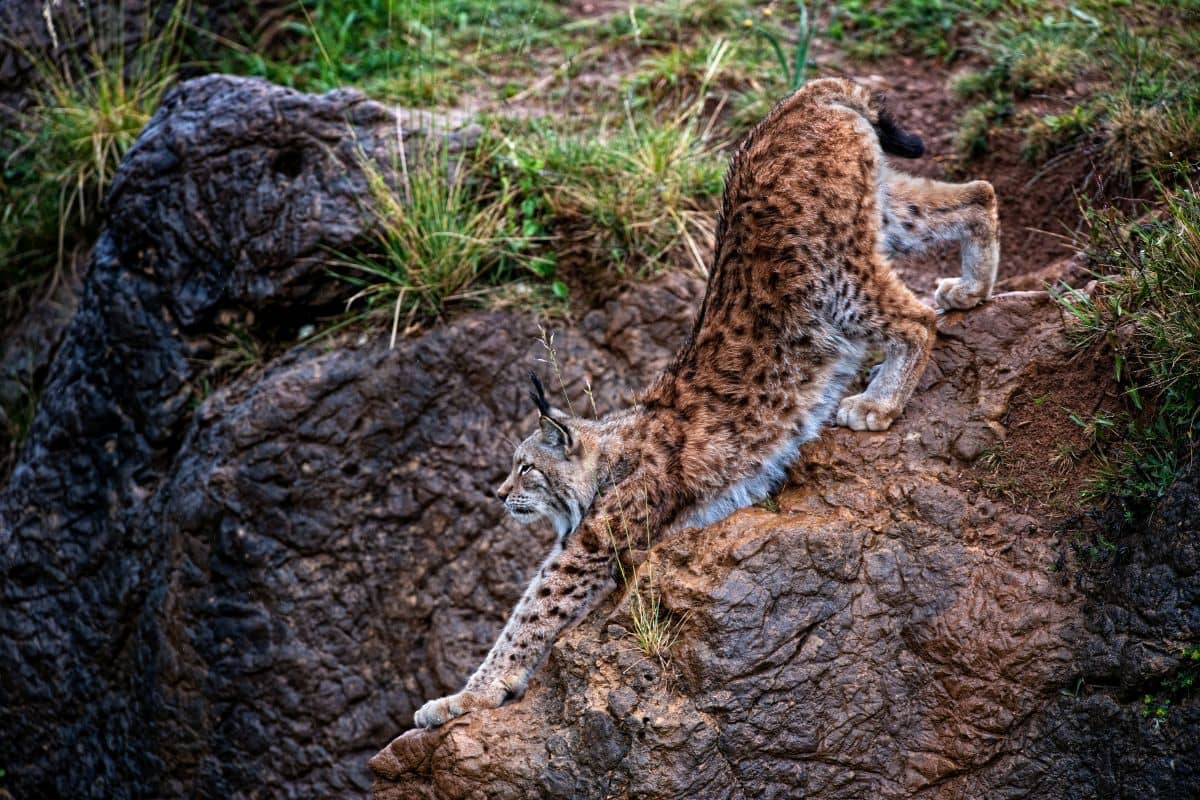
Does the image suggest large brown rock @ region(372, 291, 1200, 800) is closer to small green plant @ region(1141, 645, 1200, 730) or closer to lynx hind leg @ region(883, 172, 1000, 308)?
small green plant @ region(1141, 645, 1200, 730)

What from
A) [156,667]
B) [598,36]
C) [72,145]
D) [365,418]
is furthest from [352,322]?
[598,36]

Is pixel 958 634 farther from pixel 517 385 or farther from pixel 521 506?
pixel 517 385

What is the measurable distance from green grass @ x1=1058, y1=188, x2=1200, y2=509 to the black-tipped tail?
885 millimetres

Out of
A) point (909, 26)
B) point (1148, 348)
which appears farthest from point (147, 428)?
point (909, 26)

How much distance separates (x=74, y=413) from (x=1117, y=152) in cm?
608

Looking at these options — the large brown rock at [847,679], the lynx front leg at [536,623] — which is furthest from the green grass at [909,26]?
the lynx front leg at [536,623]

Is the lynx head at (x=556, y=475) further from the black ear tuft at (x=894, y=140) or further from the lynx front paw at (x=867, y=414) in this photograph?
the black ear tuft at (x=894, y=140)

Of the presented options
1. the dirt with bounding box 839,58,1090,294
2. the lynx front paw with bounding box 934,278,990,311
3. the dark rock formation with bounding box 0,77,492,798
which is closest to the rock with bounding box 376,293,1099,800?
the lynx front paw with bounding box 934,278,990,311

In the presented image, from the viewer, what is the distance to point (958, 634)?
4664 mm

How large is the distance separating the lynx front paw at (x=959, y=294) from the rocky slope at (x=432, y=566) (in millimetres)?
82

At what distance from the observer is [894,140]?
5.67 meters

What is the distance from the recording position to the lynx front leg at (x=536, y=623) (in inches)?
199

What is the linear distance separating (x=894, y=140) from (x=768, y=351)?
1122 mm

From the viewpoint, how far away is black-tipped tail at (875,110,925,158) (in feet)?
18.6
